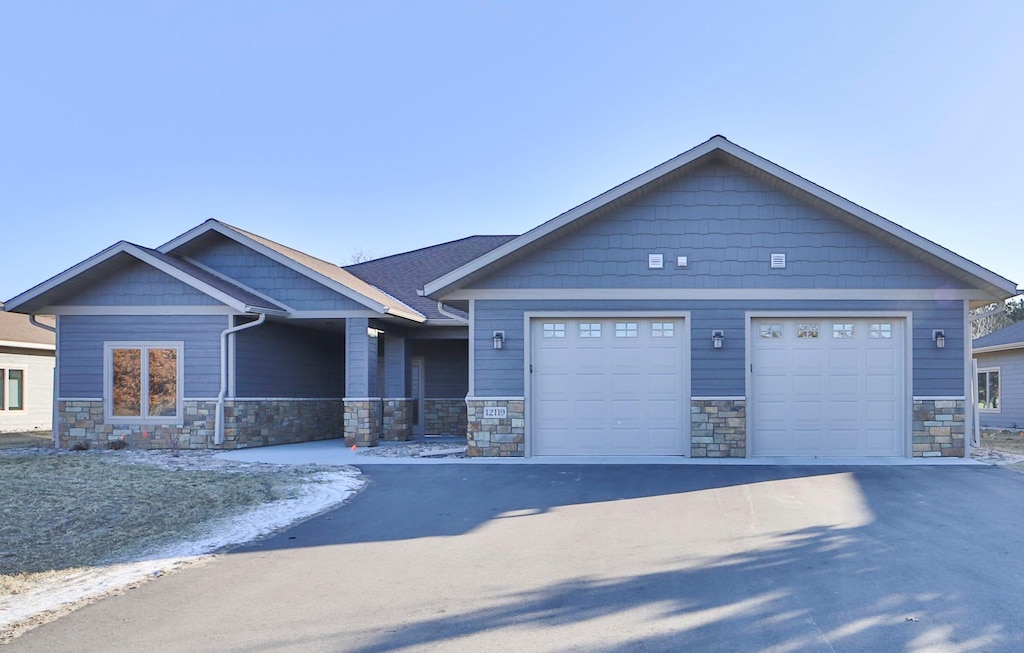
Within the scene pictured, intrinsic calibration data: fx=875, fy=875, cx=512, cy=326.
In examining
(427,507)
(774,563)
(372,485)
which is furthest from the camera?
(372,485)

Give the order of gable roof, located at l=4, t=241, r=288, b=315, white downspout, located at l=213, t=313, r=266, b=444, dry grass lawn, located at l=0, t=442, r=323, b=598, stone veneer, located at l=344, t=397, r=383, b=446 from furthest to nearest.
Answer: stone veneer, located at l=344, t=397, r=383, b=446, white downspout, located at l=213, t=313, r=266, b=444, gable roof, located at l=4, t=241, r=288, b=315, dry grass lawn, located at l=0, t=442, r=323, b=598

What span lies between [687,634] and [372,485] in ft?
23.1

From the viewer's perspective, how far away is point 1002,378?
78.8ft

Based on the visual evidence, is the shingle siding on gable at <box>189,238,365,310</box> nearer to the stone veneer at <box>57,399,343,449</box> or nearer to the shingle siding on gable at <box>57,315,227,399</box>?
the shingle siding on gable at <box>57,315,227,399</box>

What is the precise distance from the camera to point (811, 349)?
14.3 meters

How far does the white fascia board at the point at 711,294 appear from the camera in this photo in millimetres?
14125

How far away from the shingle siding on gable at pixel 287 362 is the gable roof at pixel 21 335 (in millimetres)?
7722

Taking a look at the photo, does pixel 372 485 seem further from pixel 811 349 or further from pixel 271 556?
pixel 811 349

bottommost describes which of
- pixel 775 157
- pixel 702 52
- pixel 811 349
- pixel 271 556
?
pixel 271 556

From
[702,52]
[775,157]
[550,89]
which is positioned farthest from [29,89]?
[775,157]

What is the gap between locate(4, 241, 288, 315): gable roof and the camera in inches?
624

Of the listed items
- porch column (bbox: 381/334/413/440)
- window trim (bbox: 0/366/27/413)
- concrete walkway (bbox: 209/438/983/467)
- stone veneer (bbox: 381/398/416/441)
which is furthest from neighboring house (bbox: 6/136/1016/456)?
window trim (bbox: 0/366/27/413)

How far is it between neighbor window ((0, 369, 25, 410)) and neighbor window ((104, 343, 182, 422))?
8139 mm

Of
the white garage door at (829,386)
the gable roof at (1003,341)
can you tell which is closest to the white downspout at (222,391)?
the white garage door at (829,386)
